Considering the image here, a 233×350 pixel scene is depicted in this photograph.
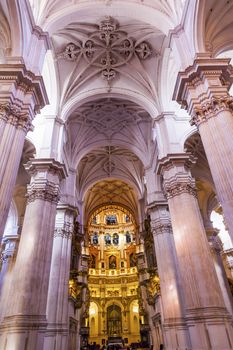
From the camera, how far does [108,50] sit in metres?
14.3

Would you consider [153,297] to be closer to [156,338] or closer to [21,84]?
[156,338]

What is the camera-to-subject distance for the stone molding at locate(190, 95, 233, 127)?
296 inches

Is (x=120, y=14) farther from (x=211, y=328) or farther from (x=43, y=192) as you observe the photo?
(x=211, y=328)

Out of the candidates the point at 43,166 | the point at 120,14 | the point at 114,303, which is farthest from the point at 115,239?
the point at 120,14

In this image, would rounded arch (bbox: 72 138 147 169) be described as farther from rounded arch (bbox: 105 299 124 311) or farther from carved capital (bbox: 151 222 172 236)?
rounded arch (bbox: 105 299 124 311)

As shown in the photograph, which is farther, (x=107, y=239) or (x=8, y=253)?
(x=107, y=239)

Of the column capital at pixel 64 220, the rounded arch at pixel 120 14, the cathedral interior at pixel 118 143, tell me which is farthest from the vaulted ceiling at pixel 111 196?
the rounded arch at pixel 120 14

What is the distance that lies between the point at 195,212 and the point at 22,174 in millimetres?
10671

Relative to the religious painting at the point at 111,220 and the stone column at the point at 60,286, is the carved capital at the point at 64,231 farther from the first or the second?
the religious painting at the point at 111,220

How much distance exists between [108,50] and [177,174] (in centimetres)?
749

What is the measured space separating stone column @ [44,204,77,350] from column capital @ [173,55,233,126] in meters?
9.18

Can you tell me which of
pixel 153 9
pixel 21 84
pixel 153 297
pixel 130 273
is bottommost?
pixel 153 297

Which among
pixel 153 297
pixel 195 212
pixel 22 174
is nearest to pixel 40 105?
pixel 195 212

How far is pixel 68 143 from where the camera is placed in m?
17.8
